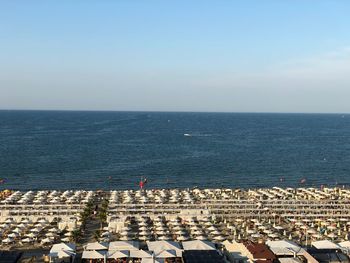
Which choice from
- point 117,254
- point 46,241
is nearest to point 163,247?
point 117,254

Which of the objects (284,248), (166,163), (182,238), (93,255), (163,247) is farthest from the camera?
(166,163)

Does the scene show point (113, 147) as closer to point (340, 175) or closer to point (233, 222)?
point (340, 175)

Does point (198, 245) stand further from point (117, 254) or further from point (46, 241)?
point (46, 241)

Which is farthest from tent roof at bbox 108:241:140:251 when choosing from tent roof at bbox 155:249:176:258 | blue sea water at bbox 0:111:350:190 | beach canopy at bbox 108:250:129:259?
blue sea water at bbox 0:111:350:190

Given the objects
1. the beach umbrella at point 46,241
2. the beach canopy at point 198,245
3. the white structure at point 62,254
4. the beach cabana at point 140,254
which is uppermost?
the beach canopy at point 198,245

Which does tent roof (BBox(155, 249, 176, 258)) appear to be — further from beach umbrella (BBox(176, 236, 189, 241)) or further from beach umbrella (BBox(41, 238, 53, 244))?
beach umbrella (BBox(41, 238, 53, 244))

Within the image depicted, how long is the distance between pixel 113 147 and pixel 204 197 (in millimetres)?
68723

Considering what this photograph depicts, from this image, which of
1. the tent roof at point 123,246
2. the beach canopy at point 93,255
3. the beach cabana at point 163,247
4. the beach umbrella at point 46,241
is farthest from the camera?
the beach umbrella at point 46,241

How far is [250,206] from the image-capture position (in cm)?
4631

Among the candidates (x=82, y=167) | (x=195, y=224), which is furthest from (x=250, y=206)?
(x=82, y=167)

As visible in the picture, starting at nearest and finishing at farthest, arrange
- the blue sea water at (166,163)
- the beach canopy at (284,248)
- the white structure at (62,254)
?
the white structure at (62,254)
the beach canopy at (284,248)
the blue sea water at (166,163)

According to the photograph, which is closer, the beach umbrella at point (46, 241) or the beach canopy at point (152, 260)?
the beach canopy at point (152, 260)

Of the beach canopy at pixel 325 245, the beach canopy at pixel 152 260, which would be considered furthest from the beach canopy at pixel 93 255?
the beach canopy at pixel 325 245

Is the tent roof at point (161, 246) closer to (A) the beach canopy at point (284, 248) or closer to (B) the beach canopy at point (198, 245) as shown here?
(B) the beach canopy at point (198, 245)
